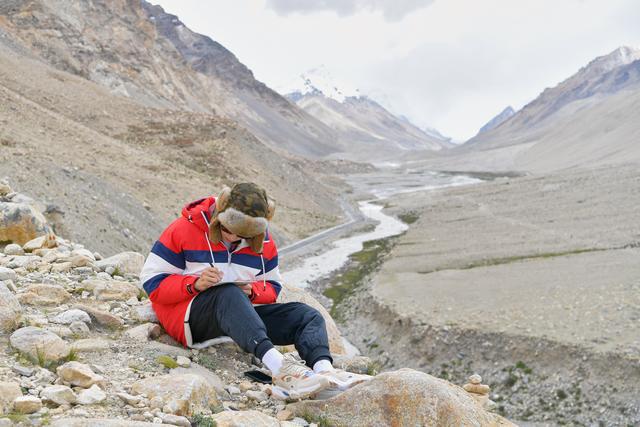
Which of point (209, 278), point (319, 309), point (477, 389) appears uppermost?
point (209, 278)

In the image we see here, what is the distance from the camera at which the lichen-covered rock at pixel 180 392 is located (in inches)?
183

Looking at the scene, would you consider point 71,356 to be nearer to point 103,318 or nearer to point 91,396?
point 91,396

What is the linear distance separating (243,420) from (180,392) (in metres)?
0.64

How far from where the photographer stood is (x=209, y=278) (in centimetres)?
605

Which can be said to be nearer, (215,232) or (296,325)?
(215,232)

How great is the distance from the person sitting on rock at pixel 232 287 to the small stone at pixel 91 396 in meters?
1.61

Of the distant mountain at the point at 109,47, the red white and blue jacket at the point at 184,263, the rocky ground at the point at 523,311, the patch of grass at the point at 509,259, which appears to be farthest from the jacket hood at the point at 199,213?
the distant mountain at the point at 109,47

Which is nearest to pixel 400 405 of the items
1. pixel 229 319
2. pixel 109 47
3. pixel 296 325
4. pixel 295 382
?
pixel 295 382

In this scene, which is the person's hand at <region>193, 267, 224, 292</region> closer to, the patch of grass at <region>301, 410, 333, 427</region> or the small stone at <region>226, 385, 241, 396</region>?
the small stone at <region>226, 385, 241, 396</region>

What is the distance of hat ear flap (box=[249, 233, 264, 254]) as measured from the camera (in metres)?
6.41

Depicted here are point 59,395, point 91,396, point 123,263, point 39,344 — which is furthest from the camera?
point 123,263

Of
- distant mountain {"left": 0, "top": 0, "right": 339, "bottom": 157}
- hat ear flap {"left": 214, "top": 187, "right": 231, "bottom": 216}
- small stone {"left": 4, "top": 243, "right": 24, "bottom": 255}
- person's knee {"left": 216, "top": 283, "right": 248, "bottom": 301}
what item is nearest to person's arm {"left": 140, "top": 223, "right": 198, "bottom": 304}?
person's knee {"left": 216, "top": 283, "right": 248, "bottom": 301}

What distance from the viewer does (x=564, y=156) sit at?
12194cm

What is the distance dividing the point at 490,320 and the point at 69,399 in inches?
757
